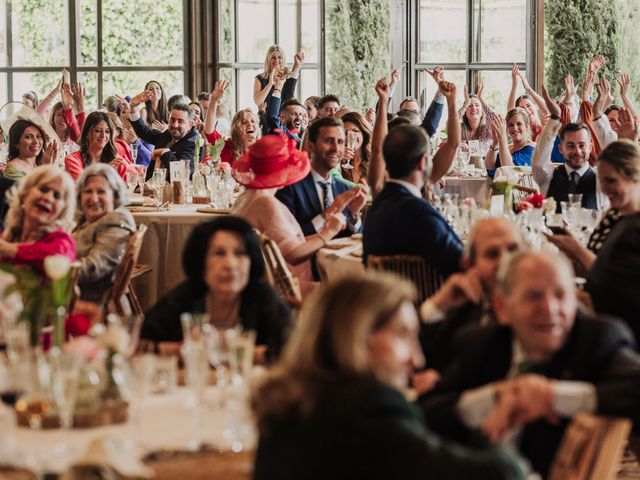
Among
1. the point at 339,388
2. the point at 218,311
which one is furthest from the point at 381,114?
the point at 339,388

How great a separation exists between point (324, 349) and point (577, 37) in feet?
44.5

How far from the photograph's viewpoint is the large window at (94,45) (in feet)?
56.2

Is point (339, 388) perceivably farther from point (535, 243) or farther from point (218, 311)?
→ point (535, 243)

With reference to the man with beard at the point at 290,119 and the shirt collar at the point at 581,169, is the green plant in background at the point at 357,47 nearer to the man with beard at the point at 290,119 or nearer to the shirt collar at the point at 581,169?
the man with beard at the point at 290,119

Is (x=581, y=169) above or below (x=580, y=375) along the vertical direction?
above

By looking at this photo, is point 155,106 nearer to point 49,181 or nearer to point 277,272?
point 277,272

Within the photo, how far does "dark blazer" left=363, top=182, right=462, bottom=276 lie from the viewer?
515cm

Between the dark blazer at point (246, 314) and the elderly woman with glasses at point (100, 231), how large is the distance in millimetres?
2104

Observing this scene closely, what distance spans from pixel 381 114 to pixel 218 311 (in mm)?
3518

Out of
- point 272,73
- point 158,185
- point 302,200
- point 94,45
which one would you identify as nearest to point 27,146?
point 158,185

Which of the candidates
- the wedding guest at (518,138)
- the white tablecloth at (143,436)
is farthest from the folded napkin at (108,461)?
the wedding guest at (518,138)

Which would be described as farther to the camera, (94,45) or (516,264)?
(94,45)

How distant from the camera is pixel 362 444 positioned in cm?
211

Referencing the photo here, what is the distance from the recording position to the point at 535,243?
5941 mm
